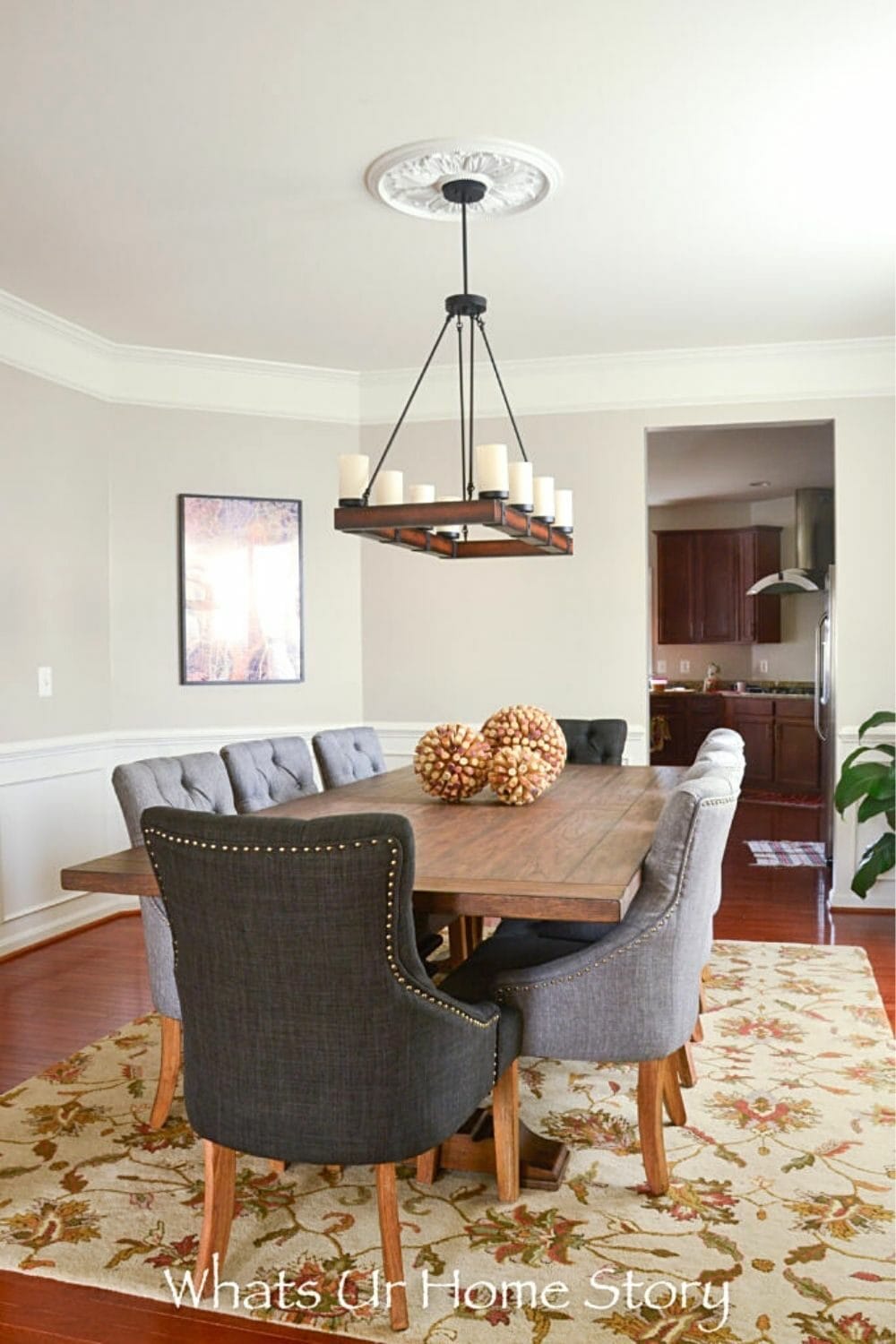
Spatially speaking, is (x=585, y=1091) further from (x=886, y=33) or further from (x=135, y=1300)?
(x=886, y=33)

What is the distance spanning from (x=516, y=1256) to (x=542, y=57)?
109 inches

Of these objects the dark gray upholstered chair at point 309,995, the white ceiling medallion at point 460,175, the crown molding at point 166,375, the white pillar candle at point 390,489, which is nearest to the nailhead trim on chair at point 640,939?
the dark gray upholstered chair at point 309,995

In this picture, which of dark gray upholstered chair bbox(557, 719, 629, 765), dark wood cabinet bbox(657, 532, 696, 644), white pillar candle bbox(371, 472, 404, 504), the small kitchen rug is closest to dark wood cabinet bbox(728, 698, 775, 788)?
dark wood cabinet bbox(657, 532, 696, 644)

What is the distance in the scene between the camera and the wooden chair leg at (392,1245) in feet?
6.70

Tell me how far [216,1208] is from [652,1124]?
3.23 feet

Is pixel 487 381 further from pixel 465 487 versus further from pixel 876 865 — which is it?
pixel 876 865

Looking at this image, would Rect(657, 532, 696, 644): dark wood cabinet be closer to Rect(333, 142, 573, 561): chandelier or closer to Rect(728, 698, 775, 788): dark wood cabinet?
Rect(728, 698, 775, 788): dark wood cabinet

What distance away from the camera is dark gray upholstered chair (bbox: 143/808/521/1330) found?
184 cm

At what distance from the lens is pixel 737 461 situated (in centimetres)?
829

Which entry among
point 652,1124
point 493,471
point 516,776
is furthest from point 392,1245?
point 493,471

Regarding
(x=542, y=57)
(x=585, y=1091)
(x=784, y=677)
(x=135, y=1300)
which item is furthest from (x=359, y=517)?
(x=784, y=677)

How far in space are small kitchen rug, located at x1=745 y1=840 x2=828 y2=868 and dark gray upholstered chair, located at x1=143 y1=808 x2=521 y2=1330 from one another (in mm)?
4780

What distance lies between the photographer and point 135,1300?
2166mm

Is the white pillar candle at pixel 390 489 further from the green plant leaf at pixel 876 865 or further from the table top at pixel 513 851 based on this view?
the green plant leaf at pixel 876 865
